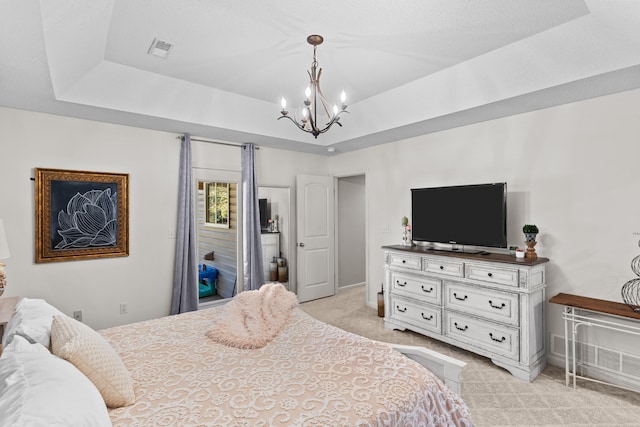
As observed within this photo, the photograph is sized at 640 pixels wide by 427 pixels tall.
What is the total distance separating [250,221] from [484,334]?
10.2 ft

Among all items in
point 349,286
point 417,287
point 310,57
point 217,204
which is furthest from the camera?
point 217,204

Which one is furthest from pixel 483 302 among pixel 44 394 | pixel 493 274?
pixel 44 394

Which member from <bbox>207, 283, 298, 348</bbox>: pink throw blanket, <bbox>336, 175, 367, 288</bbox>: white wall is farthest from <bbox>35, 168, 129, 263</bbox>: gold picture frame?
<bbox>336, 175, 367, 288</bbox>: white wall

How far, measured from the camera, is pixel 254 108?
394 centimetres

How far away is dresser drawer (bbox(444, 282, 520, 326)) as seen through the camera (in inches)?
112

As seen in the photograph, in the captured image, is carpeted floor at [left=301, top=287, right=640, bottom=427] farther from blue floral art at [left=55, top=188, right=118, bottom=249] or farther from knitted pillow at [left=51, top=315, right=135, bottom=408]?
blue floral art at [left=55, top=188, right=118, bottom=249]

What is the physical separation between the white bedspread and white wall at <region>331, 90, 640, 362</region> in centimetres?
209

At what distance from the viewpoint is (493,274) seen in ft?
9.71

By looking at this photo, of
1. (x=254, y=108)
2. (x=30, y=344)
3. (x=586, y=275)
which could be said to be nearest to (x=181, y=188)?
(x=254, y=108)

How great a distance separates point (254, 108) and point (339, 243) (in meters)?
2.89

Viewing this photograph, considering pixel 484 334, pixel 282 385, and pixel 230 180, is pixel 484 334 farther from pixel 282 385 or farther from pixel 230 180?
pixel 230 180

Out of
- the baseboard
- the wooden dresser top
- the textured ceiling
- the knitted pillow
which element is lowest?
the baseboard

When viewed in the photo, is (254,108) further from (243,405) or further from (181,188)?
(243,405)

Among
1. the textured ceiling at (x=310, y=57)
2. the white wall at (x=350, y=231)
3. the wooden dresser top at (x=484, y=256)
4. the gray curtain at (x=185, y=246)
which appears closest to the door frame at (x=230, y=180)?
the gray curtain at (x=185, y=246)
